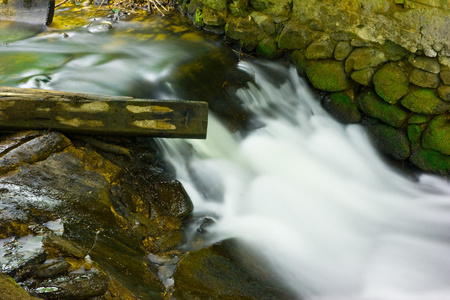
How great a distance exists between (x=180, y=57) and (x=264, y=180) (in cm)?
251

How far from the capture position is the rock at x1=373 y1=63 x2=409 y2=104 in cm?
487

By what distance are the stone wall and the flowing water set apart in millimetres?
297

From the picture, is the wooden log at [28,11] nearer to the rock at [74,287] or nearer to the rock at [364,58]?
the rock at [364,58]

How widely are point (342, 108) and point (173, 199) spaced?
303cm

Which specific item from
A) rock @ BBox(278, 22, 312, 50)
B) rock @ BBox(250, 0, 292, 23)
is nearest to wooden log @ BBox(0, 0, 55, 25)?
rock @ BBox(250, 0, 292, 23)

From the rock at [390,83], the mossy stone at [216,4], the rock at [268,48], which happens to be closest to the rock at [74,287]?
the rock at [390,83]

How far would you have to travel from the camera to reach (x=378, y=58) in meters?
5.00

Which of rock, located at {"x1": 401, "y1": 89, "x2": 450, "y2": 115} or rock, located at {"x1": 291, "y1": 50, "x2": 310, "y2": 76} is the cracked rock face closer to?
rock, located at {"x1": 291, "y1": 50, "x2": 310, "y2": 76}

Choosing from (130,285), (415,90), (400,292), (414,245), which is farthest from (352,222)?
(130,285)

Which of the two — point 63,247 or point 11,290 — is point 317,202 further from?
point 11,290

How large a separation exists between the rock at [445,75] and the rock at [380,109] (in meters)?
0.59

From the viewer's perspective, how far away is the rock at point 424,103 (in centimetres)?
465

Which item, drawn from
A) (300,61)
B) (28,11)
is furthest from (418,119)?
(28,11)

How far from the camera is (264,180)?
4.58m
